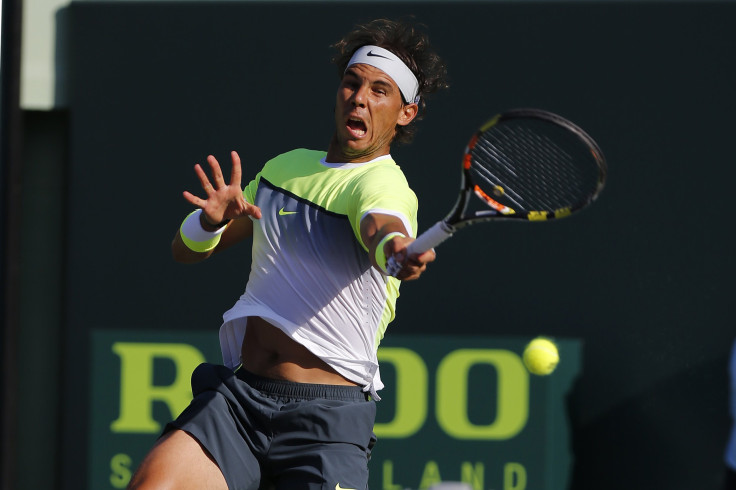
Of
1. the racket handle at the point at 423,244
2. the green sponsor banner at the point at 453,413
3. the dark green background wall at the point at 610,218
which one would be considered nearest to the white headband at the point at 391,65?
the racket handle at the point at 423,244

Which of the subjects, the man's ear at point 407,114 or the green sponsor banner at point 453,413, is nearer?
the man's ear at point 407,114

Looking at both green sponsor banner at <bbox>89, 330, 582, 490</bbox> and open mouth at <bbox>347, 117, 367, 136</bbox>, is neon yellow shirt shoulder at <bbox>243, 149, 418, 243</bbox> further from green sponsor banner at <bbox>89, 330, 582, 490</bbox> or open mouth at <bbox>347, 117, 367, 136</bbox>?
green sponsor banner at <bbox>89, 330, 582, 490</bbox>

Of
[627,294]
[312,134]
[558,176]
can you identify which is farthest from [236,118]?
[558,176]

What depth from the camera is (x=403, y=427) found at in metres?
5.48

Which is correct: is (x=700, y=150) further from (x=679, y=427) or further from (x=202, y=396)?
(x=202, y=396)

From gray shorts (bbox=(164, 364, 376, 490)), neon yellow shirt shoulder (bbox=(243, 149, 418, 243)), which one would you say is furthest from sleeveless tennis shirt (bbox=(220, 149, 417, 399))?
gray shorts (bbox=(164, 364, 376, 490))

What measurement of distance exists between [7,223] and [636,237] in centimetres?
289

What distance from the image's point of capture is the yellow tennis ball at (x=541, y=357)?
210 inches

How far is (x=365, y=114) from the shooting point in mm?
3324

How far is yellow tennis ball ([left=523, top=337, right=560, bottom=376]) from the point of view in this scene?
5.34 meters

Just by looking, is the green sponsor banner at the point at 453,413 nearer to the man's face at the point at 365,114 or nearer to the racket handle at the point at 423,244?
the man's face at the point at 365,114

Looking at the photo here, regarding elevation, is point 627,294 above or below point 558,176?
below

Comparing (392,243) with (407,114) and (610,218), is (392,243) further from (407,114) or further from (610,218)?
(610,218)

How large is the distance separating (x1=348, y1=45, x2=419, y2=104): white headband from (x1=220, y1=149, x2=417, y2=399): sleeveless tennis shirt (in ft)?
0.82
